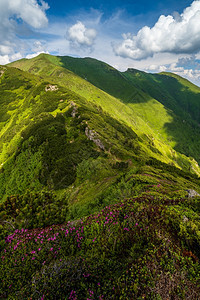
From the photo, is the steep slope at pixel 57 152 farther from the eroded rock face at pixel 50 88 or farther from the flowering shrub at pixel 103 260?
the eroded rock face at pixel 50 88

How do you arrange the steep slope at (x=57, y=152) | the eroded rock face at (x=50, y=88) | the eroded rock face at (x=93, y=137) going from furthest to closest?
the eroded rock face at (x=50, y=88), the eroded rock face at (x=93, y=137), the steep slope at (x=57, y=152)

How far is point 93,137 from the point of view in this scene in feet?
175

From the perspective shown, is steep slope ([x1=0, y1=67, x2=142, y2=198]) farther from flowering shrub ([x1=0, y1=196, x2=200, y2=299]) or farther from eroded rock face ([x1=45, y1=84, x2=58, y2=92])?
eroded rock face ([x1=45, y1=84, x2=58, y2=92])

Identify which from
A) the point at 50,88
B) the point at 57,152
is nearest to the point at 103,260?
the point at 57,152

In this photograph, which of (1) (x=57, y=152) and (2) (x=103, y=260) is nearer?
(2) (x=103, y=260)

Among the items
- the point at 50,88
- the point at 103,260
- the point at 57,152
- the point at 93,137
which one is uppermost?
the point at 50,88

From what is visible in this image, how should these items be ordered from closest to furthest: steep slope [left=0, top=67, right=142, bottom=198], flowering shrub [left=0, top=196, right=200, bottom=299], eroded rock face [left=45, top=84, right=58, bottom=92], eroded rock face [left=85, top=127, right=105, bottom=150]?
1. flowering shrub [left=0, top=196, right=200, bottom=299]
2. steep slope [left=0, top=67, right=142, bottom=198]
3. eroded rock face [left=85, top=127, right=105, bottom=150]
4. eroded rock face [left=45, top=84, right=58, bottom=92]

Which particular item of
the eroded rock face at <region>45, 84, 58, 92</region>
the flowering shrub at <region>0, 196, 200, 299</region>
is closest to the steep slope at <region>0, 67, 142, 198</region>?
the flowering shrub at <region>0, 196, 200, 299</region>

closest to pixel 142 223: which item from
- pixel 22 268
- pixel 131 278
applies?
pixel 131 278

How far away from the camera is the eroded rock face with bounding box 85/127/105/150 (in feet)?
168

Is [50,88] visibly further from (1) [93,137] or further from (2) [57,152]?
(2) [57,152]

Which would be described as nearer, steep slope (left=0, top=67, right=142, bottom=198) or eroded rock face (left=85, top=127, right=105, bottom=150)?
steep slope (left=0, top=67, right=142, bottom=198)

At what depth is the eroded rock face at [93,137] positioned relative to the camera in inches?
2013

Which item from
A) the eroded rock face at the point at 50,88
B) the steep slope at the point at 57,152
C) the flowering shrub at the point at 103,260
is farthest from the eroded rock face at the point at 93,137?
the eroded rock face at the point at 50,88
